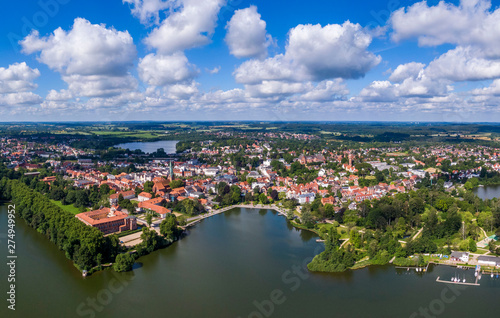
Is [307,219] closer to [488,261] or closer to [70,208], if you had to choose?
[488,261]

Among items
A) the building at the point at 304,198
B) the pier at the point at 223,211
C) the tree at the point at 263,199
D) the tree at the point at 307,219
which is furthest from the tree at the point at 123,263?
the building at the point at 304,198

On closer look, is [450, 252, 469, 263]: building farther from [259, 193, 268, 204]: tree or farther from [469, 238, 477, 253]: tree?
[259, 193, 268, 204]: tree

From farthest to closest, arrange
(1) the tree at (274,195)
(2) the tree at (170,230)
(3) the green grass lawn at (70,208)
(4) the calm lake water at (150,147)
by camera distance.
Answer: (4) the calm lake water at (150,147) → (1) the tree at (274,195) → (3) the green grass lawn at (70,208) → (2) the tree at (170,230)

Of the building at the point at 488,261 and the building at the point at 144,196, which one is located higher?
the building at the point at 144,196

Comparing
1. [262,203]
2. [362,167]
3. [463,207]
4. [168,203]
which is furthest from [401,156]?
[168,203]

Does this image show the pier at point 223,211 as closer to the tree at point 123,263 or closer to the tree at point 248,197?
the tree at point 248,197

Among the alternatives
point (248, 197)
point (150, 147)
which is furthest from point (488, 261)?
point (150, 147)

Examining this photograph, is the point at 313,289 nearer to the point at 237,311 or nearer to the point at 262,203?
the point at 237,311
